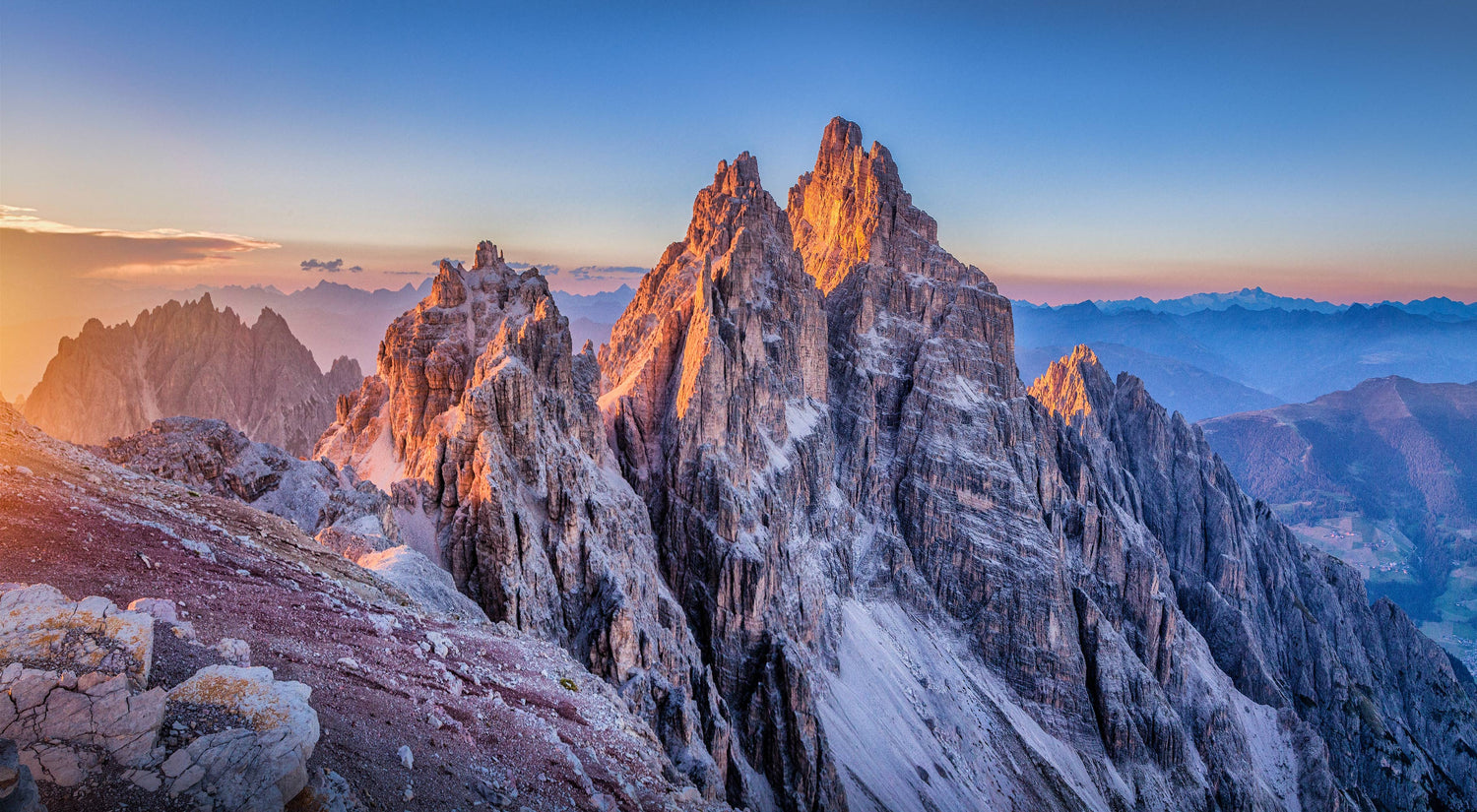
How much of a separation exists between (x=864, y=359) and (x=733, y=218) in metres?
33.5

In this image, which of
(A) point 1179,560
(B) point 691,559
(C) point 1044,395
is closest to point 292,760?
(B) point 691,559

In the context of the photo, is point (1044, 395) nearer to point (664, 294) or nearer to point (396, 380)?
point (664, 294)

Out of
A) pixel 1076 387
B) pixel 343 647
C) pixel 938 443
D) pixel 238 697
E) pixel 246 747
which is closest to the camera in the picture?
pixel 246 747

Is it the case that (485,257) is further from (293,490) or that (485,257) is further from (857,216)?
(857,216)

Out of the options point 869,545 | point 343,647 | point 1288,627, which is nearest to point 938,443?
point 869,545

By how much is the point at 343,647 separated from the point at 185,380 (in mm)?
146035

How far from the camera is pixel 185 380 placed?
13338 cm

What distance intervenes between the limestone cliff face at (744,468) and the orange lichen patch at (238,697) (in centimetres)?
5469

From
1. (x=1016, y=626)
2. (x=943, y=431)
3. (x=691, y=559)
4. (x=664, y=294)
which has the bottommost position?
(x=1016, y=626)

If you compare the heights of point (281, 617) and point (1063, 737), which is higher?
point (281, 617)

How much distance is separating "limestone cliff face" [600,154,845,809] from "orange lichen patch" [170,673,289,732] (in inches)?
2153

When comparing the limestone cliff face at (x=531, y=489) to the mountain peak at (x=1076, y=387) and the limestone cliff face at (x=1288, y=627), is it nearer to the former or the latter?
the limestone cliff face at (x=1288, y=627)

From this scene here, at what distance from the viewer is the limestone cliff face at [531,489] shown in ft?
169

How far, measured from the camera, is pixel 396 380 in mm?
71688
